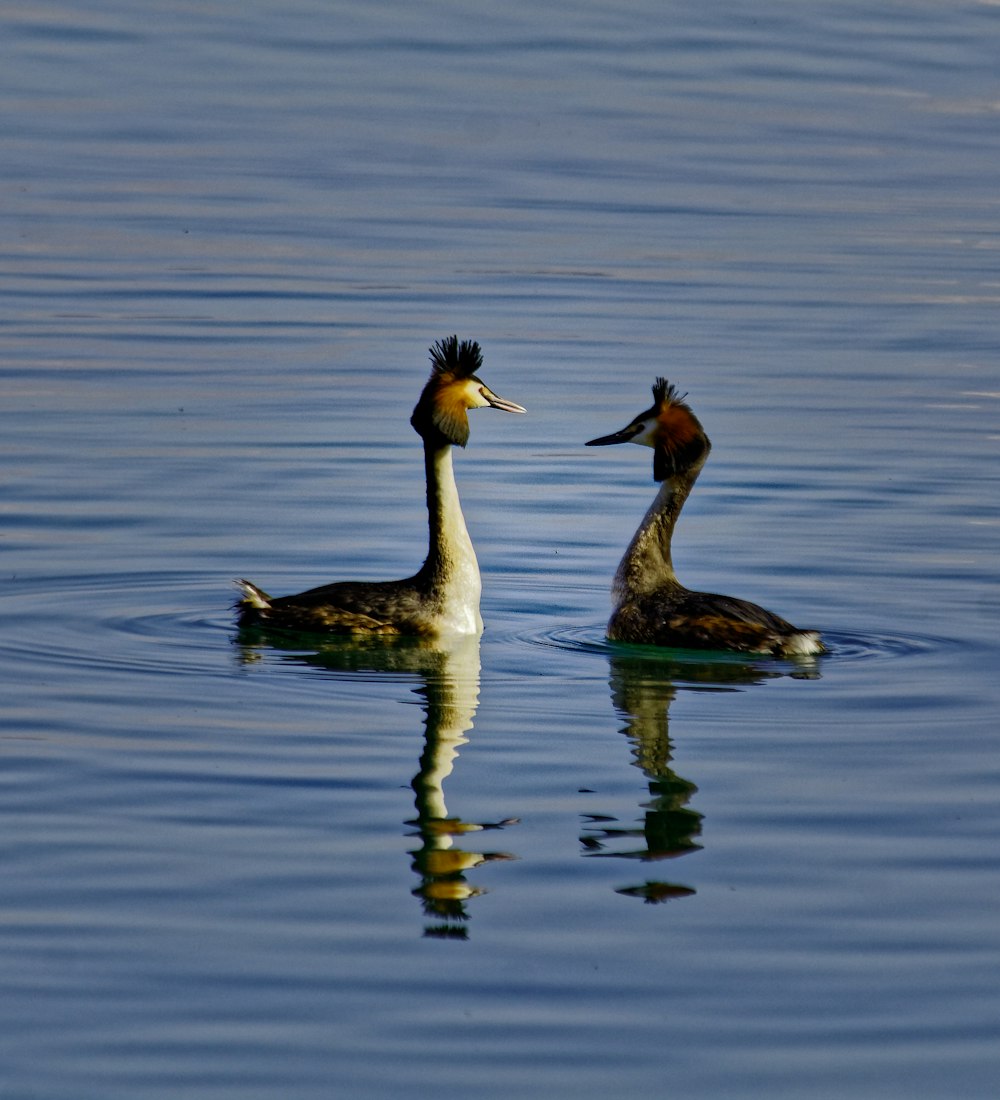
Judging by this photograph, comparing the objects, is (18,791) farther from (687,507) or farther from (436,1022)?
(687,507)

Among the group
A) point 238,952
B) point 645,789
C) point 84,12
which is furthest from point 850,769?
point 84,12

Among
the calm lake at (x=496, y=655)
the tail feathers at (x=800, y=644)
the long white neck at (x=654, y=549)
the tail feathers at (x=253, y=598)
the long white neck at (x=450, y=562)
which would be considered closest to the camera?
the calm lake at (x=496, y=655)

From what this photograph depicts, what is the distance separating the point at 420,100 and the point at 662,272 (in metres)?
16.4

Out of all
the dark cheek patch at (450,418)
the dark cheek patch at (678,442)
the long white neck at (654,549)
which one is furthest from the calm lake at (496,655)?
the dark cheek patch at (450,418)

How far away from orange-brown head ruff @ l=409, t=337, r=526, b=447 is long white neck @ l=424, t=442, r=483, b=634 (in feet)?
0.40

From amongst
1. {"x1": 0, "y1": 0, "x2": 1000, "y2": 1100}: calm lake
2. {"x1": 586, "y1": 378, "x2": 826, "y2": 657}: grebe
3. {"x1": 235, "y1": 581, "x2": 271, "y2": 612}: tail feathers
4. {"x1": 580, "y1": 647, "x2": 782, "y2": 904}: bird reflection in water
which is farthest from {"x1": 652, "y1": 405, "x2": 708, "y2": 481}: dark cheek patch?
{"x1": 235, "y1": 581, "x2": 271, "y2": 612}: tail feathers

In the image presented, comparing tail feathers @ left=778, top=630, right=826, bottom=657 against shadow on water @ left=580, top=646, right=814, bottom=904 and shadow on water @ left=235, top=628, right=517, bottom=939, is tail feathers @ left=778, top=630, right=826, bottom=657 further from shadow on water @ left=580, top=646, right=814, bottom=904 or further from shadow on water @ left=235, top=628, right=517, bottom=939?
shadow on water @ left=235, top=628, right=517, bottom=939

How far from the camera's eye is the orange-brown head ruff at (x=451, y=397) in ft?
40.8

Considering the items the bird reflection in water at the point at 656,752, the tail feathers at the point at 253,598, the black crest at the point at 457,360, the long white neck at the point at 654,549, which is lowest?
the bird reflection in water at the point at 656,752

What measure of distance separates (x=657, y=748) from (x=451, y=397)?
11.4ft

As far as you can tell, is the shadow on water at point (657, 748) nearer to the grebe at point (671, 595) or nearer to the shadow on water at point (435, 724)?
the grebe at point (671, 595)

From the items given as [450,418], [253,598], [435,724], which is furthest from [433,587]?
[435,724]

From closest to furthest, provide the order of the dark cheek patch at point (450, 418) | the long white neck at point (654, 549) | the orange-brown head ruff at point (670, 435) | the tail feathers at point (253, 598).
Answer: the tail feathers at point (253, 598) → the long white neck at point (654, 549) → the dark cheek patch at point (450, 418) → the orange-brown head ruff at point (670, 435)

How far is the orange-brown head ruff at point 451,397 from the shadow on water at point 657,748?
160 centimetres
